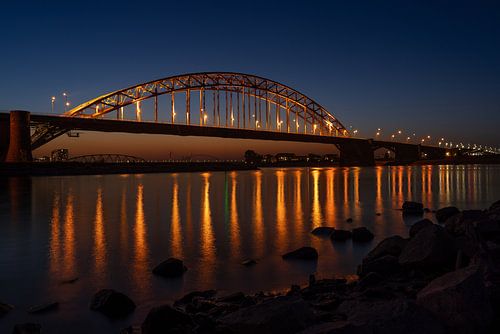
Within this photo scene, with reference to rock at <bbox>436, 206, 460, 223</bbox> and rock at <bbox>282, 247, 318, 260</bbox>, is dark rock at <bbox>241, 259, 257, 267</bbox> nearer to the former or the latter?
rock at <bbox>282, 247, 318, 260</bbox>

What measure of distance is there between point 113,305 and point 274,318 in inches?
105

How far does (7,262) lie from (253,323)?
22.8 feet

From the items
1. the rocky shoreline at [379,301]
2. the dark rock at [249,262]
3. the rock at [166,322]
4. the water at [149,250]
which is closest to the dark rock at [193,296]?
the rocky shoreline at [379,301]

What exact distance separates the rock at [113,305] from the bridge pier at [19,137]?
149 feet

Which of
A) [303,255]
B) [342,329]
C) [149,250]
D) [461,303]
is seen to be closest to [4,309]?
[149,250]

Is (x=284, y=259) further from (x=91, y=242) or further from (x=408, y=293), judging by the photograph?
(x=91, y=242)

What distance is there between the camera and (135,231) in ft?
43.1

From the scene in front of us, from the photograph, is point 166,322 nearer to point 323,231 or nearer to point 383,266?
point 383,266

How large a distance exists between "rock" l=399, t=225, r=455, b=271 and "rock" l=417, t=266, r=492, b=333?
2.33 meters

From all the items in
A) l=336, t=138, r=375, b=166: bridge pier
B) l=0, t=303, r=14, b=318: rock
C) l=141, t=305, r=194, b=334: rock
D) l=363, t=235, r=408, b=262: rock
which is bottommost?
l=0, t=303, r=14, b=318: rock

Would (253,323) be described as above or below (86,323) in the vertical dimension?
above

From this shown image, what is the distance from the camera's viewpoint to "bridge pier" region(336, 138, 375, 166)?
8988cm

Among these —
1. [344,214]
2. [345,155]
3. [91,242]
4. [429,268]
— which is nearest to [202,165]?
[345,155]


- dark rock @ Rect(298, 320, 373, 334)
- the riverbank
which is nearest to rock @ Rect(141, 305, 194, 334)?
dark rock @ Rect(298, 320, 373, 334)
